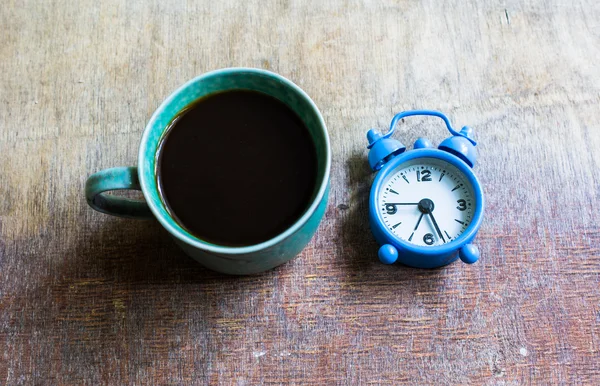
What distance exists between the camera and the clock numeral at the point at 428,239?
80 centimetres

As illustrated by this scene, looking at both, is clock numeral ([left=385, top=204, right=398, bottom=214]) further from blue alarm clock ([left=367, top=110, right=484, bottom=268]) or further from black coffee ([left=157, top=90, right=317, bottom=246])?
black coffee ([left=157, top=90, right=317, bottom=246])

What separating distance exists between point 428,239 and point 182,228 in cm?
35

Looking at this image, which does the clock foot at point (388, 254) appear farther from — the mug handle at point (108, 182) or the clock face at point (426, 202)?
the mug handle at point (108, 182)

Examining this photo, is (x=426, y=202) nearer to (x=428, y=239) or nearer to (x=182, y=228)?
(x=428, y=239)

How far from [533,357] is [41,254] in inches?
29.2

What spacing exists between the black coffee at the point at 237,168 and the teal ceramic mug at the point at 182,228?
0.01 meters

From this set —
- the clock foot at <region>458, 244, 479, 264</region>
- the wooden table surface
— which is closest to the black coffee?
the wooden table surface

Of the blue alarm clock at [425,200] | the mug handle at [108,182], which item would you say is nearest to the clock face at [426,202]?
the blue alarm clock at [425,200]

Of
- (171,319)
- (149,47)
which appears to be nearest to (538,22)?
(149,47)

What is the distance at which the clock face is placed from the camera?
0.80 meters

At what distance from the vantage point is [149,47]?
37.2 inches

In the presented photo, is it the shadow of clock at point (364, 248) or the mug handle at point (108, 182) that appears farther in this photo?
the shadow of clock at point (364, 248)

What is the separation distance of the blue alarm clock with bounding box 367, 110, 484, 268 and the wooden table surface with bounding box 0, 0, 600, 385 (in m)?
0.04

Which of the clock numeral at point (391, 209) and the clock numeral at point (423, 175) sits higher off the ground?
the clock numeral at point (423, 175)
